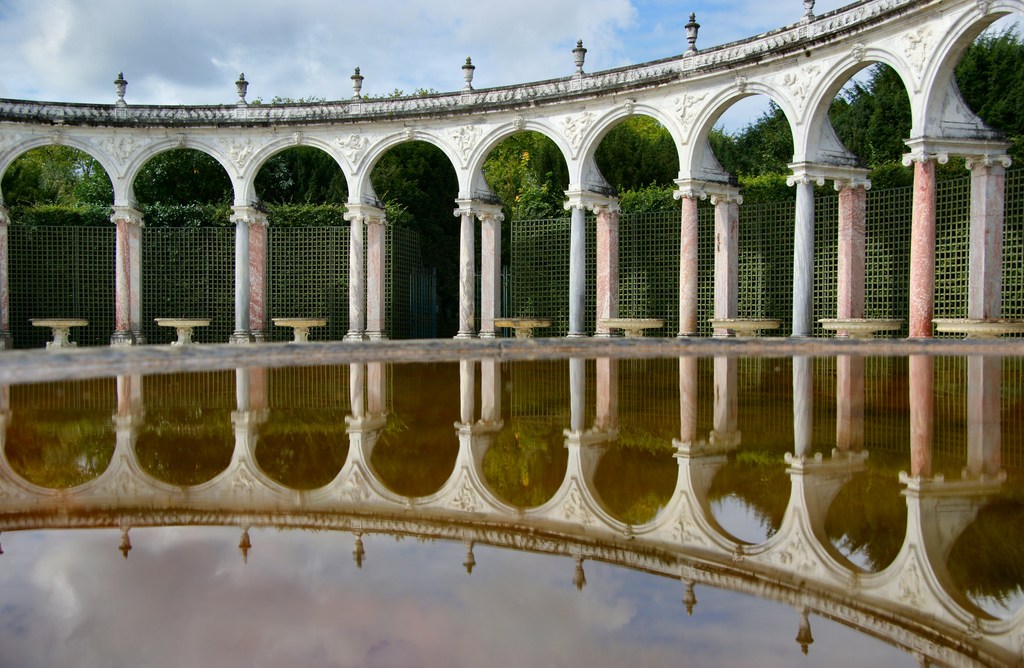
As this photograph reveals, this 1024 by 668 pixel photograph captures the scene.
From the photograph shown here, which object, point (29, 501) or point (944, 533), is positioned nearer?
point (944, 533)

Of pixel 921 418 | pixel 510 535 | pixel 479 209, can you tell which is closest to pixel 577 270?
pixel 479 209

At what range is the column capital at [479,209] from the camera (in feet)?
84.2

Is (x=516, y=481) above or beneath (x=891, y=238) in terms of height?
beneath

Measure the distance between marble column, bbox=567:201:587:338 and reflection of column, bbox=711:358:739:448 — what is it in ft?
38.5

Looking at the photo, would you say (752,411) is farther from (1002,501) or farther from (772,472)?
(1002,501)

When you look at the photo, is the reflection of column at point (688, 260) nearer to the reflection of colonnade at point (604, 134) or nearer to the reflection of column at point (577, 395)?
the reflection of colonnade at point (604, 134)

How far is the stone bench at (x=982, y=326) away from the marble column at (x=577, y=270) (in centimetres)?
892

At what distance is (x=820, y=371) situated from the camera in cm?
1145

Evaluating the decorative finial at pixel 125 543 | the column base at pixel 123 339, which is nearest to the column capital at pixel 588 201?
the column base at pixel 123 339

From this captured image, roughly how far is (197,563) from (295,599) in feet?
1.88

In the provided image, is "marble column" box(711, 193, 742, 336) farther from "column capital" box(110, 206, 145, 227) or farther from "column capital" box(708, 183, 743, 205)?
"column capital" box(110, 206, 145, 227)

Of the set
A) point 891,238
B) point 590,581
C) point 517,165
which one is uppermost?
point 517,165

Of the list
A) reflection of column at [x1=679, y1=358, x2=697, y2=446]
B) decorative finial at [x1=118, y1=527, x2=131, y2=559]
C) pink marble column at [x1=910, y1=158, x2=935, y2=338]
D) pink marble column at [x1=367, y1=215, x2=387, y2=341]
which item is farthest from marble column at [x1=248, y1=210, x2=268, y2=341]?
decorative finial at [x1=118, y1=527, x2=131, y2=559]

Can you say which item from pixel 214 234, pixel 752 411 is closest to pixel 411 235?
pixel 214 234
